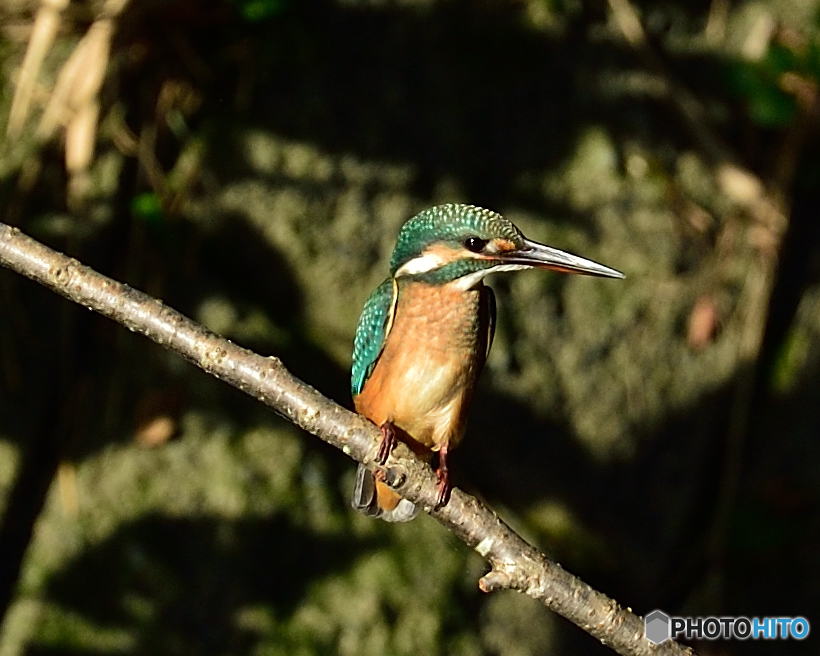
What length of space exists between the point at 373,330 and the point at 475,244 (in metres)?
0.43

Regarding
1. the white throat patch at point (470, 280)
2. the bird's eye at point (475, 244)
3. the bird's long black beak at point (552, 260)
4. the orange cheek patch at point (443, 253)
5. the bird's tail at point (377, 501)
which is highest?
the bird's long black beak at point (552, 260)

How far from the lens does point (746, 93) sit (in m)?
3.77

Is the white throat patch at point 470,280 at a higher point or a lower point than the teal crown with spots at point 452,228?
lower

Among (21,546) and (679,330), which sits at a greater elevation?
(679,330)

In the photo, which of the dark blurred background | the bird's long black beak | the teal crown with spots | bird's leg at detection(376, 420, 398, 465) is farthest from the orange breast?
the dark blurred background

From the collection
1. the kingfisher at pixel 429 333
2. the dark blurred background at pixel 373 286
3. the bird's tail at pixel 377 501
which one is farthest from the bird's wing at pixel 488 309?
the dark blurred background at pixel 373 286

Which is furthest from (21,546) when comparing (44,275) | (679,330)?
(679,330)

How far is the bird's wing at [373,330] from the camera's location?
2.50 meters

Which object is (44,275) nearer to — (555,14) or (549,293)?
(549,293)

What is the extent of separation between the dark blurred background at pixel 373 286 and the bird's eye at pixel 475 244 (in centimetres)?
118

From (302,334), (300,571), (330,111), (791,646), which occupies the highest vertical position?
(330,111)

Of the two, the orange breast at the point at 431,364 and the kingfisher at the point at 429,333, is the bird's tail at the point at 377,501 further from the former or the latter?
the orange breast at the point at 431,364

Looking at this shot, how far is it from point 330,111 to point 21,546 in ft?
5.55

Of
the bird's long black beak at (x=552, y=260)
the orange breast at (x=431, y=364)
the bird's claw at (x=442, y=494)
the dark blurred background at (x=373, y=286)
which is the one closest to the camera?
the bird's claw at (x=442, y=494)
